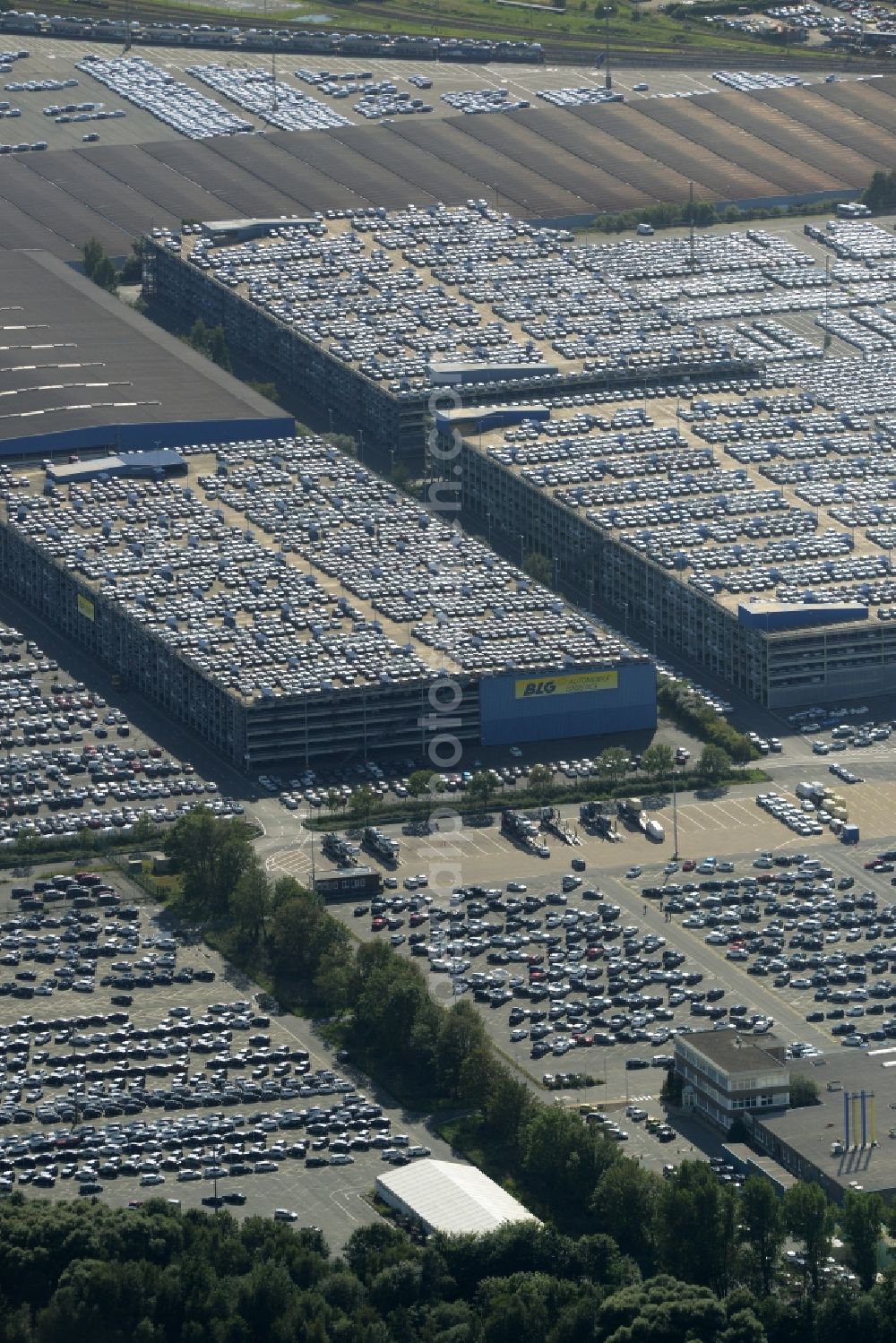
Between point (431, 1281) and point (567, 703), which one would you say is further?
point (567, 703)

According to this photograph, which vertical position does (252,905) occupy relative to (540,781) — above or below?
above

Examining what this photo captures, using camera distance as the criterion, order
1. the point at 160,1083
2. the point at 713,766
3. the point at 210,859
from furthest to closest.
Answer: the point at 713,766
the point at 210,859
the point at 160,1083

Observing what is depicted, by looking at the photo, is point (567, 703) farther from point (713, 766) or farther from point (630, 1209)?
point (630, 1209)

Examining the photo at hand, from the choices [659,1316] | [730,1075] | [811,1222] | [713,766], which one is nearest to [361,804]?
[713,766]

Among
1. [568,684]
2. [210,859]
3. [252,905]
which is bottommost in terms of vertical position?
[568,684]

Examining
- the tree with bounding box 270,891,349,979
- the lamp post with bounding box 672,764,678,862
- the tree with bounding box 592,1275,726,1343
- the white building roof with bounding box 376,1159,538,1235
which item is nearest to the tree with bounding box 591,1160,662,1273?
the white building roof with bounding box 376,1159,538,1235

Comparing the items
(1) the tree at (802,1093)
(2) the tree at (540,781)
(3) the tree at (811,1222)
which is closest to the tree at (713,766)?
(2) the tree at (540,781)

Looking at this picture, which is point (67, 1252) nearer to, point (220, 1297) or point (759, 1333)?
point (220, 1297)

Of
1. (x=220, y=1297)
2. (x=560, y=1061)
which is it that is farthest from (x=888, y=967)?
(x=220, y=1297)
